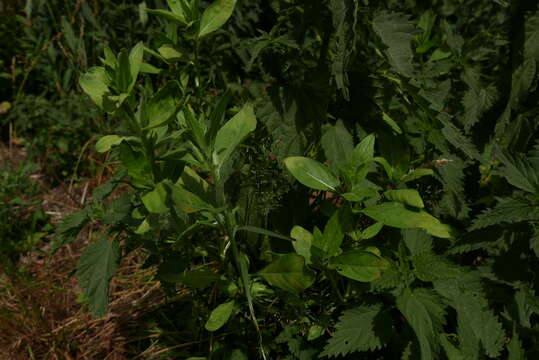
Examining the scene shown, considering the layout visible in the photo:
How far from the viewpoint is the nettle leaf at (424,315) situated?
3.93 feet

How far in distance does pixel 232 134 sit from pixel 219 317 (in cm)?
47

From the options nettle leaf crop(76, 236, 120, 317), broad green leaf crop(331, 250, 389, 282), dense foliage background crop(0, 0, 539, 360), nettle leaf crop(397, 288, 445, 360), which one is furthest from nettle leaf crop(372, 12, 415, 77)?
nettle leaf crop(76, 236, 120, 317)

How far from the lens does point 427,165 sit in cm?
159

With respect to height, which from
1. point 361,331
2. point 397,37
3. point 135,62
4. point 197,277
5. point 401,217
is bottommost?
point 361,331

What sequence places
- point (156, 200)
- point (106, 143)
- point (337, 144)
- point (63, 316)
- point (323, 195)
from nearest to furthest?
point (156, 200) < point (106, 143) < point (337, 144) < point (323, 195) < point (63, 316)

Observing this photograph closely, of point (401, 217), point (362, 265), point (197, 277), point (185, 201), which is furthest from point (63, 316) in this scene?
point (401, 217)

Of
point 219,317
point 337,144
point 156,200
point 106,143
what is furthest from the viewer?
point 337,144

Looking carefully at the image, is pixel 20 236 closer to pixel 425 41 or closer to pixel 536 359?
pixel 425 41

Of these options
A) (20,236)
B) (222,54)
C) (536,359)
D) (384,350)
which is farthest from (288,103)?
(20,236)

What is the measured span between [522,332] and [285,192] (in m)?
0.79

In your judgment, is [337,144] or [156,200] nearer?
[156,200]

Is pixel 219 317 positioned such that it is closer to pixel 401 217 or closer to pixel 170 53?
pixel 401 217

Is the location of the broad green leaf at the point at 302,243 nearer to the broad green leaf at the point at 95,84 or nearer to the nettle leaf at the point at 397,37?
the nettle leaf at the point at 397,37

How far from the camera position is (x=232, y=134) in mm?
1180
